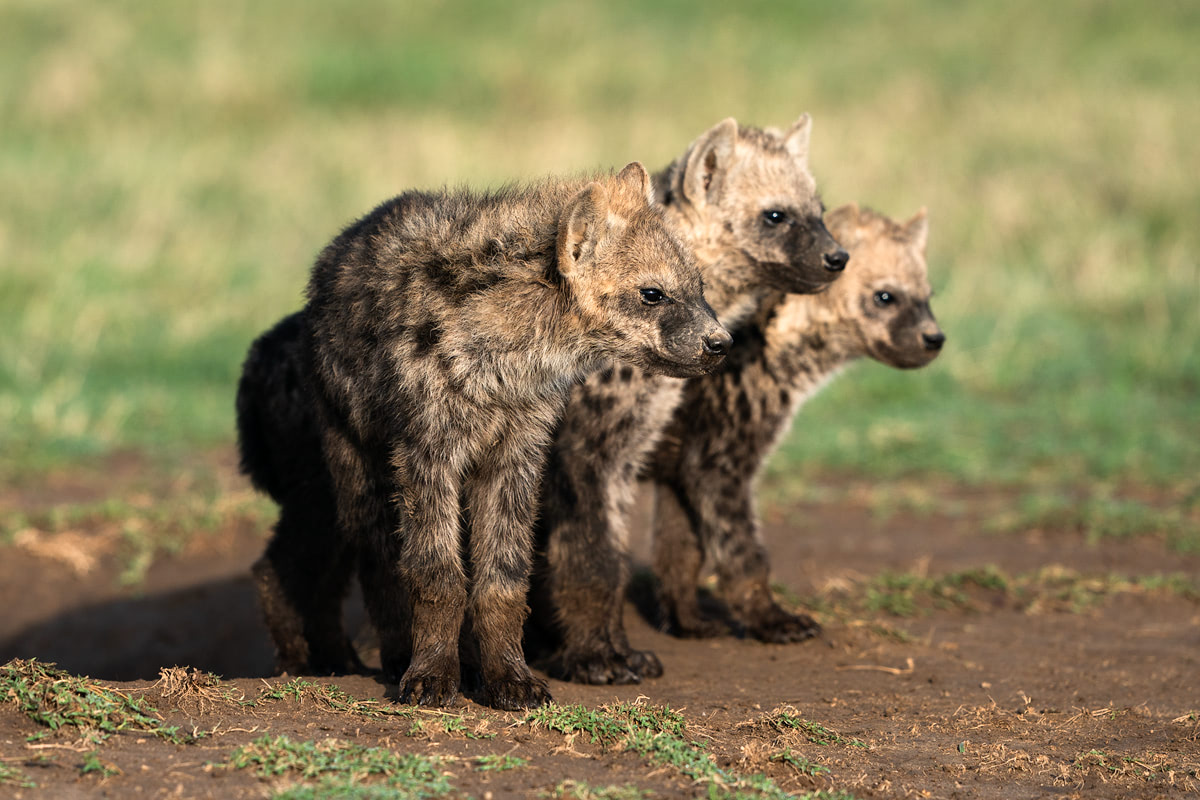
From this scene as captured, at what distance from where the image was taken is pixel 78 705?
3361mm

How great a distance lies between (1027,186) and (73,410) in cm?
850

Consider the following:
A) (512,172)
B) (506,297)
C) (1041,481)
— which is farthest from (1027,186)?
(506,297)

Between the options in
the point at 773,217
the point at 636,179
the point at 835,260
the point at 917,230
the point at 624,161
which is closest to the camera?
the point at 636,179

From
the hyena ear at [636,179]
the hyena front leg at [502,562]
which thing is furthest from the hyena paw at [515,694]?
the hyena ear at [636,179]

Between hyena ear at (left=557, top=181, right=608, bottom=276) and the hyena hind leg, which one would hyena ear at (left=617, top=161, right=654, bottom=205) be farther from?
the hyena hind leg

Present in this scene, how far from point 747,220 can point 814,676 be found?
1.64 metres

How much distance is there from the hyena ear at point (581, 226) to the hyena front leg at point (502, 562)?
520mm

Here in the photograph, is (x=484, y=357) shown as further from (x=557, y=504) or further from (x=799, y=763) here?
(x=799, y=763)

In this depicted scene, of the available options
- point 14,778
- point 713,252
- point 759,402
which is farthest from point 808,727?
point 14,778

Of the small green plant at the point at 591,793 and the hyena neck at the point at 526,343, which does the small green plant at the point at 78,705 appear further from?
the hyena neck at the point at 526,343

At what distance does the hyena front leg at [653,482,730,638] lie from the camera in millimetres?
5406

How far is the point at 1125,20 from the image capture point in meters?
17.8

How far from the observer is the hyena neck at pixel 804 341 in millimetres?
5438

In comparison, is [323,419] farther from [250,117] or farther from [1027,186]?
[250,117]
